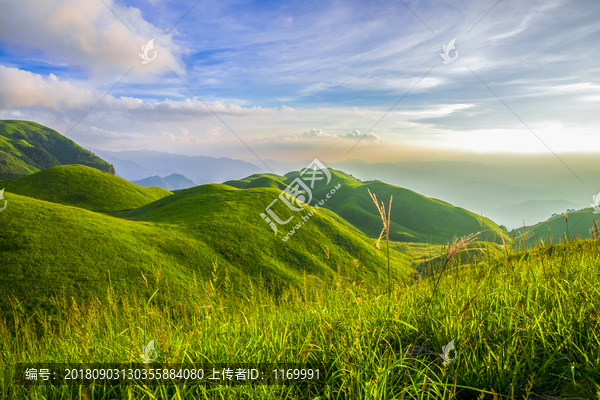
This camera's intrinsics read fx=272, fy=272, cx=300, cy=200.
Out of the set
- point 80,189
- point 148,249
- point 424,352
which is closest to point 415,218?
point 80,189

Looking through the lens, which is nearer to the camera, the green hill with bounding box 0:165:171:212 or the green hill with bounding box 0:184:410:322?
the green hill with bounding box 0:184:410:322

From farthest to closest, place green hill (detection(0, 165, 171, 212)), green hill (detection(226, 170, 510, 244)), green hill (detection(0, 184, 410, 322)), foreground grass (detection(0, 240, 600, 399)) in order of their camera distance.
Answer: green hill (detection(226, 170, 510, 244))
green hill (detection(0, 165, 171, 212))
green hill (detection(0, 184, 410, 322))
foreground grass (detection(0, 240, 600, 399))

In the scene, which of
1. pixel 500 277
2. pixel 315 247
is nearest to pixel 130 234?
pixel 315 247

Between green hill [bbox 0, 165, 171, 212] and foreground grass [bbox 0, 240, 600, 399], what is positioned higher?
green hill [bbox 0, 165, 171, 212]

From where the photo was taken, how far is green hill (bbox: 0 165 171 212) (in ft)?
237

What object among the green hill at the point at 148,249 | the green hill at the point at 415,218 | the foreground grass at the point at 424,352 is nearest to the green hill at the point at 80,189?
the green hill at the point at 148,249

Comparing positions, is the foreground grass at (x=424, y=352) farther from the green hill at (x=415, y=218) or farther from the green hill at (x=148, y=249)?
the green hill at (x=415, y=218)

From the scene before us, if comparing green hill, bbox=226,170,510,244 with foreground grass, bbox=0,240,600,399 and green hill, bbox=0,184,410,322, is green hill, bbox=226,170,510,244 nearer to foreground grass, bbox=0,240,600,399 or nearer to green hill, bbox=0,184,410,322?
green hill, bbox=0,184,410,322

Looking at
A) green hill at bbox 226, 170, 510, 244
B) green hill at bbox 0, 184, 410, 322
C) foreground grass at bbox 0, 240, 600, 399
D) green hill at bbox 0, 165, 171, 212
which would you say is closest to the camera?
foreground grass at bbox 0, 240, 600, 399

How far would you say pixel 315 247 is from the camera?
187 feet

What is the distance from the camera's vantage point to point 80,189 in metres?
76.8

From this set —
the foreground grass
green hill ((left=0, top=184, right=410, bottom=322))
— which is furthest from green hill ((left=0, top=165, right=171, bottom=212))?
the foreground grass

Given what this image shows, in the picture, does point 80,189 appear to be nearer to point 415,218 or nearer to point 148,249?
point 148,249

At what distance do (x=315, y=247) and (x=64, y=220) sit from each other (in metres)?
40.7
